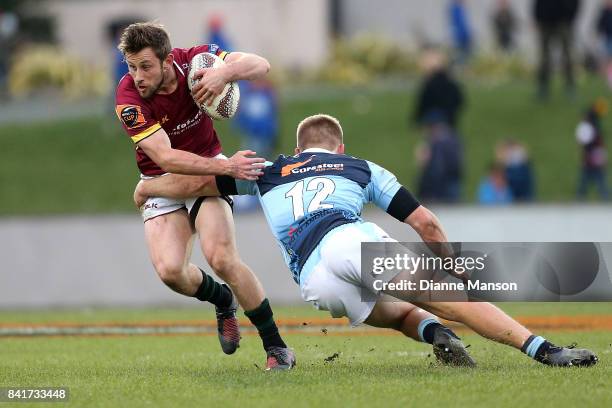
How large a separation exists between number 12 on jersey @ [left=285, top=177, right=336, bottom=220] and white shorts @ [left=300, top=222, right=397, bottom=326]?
0.25 m

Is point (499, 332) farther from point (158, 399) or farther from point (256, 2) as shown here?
point (256, 2)

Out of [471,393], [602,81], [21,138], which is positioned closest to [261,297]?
[471,393]

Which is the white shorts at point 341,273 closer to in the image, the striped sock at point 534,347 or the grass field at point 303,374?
the grass field at point 303,374

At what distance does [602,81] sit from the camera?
29875mm

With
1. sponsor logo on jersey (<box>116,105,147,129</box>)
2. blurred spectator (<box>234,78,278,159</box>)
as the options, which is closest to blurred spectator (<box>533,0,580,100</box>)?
blurred spectator (<box>234,78,278,159</box>)

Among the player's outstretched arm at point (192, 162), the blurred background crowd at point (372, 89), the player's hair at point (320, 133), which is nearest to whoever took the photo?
the player's outstretched arm at point (192, 162)

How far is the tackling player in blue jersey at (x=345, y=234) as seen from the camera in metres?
7.89

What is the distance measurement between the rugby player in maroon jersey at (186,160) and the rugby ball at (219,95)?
0.07 metres

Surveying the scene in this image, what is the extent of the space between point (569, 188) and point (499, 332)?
16235 millimetres

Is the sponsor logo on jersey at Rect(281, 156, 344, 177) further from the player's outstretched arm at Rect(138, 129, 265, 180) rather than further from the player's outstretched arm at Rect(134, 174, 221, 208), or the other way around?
the player's outstretched arm at Rect(134, 174, 221, 208)

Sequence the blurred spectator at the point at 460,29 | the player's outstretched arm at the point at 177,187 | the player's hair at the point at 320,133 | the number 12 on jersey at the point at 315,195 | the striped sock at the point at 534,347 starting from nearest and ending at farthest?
the striped sock at the point at 534,347, the number 12 on jersey at the point at 315,195, the player's hair at the point at 320,133, the player's outstretched arm at the point at 177,187, the blurred spectator at the point at 460,29

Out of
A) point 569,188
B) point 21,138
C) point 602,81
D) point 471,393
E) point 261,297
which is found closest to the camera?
point 471,393

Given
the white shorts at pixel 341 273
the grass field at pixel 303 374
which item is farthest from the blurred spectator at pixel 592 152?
the white shorts at pixel 341 273

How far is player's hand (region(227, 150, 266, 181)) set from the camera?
8.33 meters
